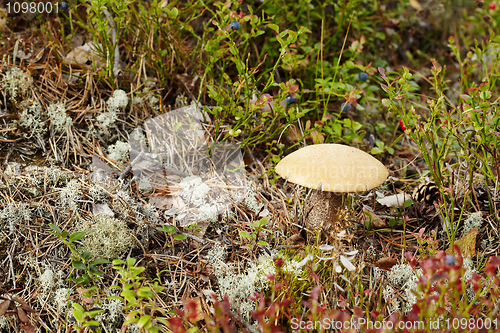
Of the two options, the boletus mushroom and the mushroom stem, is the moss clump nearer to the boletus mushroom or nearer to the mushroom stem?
the boletus mushroom

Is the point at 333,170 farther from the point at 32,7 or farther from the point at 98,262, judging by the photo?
the point at 32,7

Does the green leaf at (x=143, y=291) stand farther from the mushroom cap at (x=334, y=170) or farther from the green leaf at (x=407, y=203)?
the green leaf at (x=407, y=203)

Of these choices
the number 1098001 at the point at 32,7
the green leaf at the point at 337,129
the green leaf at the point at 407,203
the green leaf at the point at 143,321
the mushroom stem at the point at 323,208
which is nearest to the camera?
the green leaf at the point at 143,321

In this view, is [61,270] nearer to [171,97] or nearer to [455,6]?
[171,97]

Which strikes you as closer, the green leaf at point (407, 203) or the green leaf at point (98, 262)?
the green leaf at point (98, 262)

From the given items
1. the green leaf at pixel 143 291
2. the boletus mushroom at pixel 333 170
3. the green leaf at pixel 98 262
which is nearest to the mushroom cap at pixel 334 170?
the boletus mushroom at pixel 333 170

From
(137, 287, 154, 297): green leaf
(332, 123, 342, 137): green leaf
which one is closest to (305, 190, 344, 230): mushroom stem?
(332, 123, 342, 137): green leaf

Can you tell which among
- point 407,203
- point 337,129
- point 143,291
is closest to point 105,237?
point 143,291
